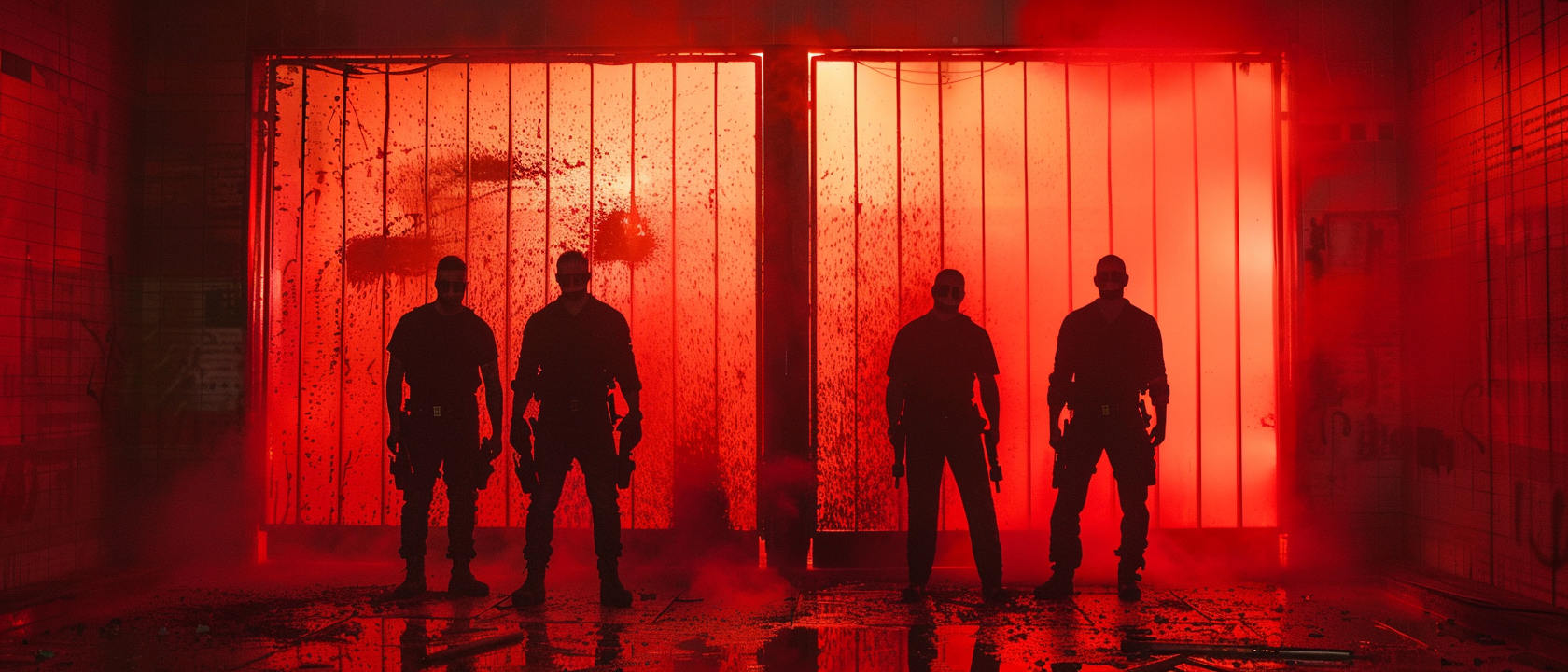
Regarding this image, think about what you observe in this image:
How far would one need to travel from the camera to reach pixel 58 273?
6246 mm

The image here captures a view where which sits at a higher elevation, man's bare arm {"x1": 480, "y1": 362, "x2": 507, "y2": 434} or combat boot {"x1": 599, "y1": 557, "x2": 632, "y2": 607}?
man's bare arm {"x1": 480, "y1": 362, "x2": 507, "y2": 434}

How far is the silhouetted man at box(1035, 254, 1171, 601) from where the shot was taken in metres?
5.74

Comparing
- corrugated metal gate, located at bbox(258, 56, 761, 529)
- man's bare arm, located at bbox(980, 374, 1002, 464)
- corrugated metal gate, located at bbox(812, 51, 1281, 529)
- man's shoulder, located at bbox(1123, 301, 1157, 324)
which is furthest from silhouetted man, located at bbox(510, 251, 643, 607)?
man's shoulder, located at bbox(1123, 301, 1157, 324)

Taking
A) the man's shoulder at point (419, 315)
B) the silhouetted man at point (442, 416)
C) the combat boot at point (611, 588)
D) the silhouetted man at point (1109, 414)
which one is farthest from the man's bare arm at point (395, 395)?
the silhouetted man at point (1109, 414)

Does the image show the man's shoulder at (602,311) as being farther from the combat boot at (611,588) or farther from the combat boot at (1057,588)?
the combat boot at (1057,588)

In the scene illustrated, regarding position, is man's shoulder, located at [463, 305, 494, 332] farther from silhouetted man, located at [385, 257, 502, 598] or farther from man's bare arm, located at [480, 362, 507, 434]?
man's bare arm, located at [480, 362, 507, 434]

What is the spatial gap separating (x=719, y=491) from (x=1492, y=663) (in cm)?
415

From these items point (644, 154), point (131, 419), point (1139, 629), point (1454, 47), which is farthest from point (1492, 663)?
point (131, 419)

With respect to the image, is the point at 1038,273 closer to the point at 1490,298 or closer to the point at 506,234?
the point at 1490,298

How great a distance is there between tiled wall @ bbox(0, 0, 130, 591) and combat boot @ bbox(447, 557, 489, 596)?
8.02 ft

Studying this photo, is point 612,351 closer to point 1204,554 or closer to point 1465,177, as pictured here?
point 1204,554

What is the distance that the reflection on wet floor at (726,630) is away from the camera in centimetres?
445

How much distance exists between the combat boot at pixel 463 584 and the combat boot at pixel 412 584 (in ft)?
0.52

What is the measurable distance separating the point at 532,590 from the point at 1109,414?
318cm
